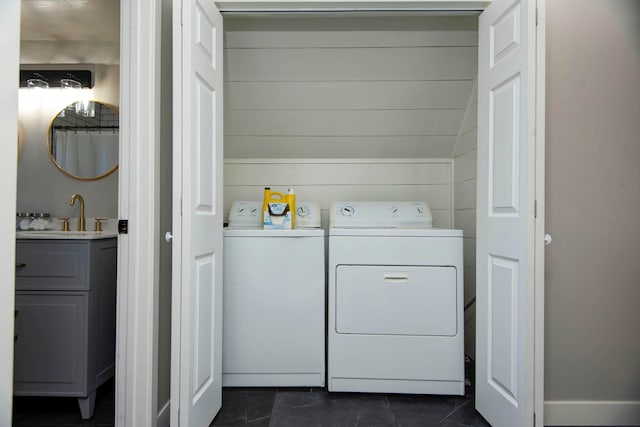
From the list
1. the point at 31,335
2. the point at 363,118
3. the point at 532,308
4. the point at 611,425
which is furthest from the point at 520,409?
the point at 31,335

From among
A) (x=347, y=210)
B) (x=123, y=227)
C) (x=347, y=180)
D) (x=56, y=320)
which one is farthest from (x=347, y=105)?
(x=56, y=320)

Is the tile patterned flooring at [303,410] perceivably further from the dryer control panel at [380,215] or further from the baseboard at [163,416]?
the dryer control panel at [380,215]

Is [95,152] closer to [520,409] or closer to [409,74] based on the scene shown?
[409,74]

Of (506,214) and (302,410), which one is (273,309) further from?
(506,214)

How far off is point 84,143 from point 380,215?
1.91 m

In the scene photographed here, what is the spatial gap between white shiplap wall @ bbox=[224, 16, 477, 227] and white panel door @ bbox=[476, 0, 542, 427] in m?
0.49

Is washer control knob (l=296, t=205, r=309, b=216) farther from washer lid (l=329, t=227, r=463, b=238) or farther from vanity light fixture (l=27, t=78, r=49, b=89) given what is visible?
vanity light fixture (l=27, t=78, r=49, b=89)

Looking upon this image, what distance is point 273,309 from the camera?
2.24 metres

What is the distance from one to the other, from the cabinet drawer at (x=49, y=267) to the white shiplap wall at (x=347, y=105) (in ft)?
3.76

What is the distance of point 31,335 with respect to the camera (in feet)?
6.33

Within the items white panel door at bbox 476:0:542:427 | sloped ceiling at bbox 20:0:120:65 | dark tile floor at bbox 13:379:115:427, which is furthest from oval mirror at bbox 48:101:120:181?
white panel door at bbox 476:0:542:427

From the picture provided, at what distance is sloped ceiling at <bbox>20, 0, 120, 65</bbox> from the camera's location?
239 centimetres

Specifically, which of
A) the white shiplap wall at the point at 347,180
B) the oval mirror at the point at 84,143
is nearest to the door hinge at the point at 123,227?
the oval mirror at the point at 84,143

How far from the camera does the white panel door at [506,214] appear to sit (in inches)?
62.4
